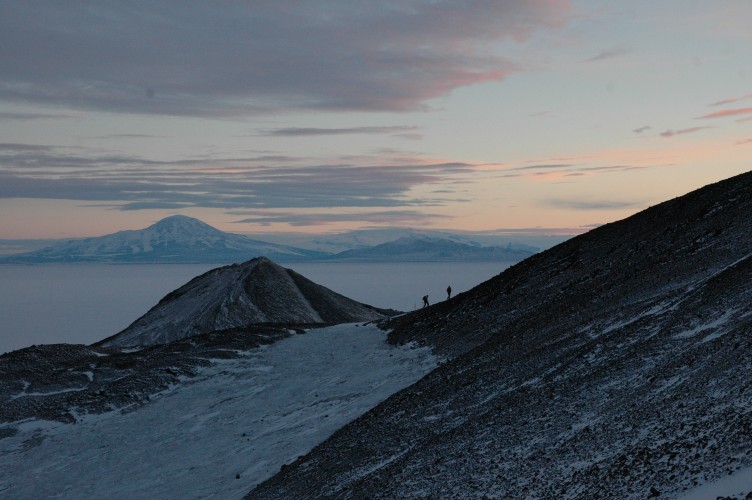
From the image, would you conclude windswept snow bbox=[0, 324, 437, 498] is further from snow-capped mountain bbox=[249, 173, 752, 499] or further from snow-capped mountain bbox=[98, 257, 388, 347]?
snow-capped mountain bbox=[98, 257, 388, 347]

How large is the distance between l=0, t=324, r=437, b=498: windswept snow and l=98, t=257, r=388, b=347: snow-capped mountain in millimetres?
39047

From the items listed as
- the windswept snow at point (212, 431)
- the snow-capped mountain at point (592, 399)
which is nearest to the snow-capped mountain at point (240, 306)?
the windswept snow at point (212, 431)

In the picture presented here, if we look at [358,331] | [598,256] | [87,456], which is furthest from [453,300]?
[87,456]

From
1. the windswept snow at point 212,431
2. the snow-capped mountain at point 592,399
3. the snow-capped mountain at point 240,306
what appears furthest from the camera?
the snow-capped mountain at point 240,306

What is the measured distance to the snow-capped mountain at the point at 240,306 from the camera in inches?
3664

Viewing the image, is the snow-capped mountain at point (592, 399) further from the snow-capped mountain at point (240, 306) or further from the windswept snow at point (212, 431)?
the snow-capped mountain at point (240, 306)

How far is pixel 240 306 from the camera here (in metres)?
96.8

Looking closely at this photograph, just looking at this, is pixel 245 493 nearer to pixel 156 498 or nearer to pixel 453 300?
pixel 156 498

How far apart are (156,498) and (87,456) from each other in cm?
911

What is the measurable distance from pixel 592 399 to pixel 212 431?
23926 millimetres

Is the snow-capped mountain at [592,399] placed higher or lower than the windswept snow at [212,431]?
higher

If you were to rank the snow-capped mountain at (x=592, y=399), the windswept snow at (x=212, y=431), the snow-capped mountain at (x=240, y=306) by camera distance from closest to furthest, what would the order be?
1. the snow-capped mountain at (x=592, y=399)
2. the windswept snow at (x=212, y=431)
3. the snow-capped mountain at (x=240, y=306)

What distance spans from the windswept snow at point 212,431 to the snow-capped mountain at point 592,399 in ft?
10.5

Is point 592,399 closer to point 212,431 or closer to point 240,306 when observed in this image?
point 212,431
